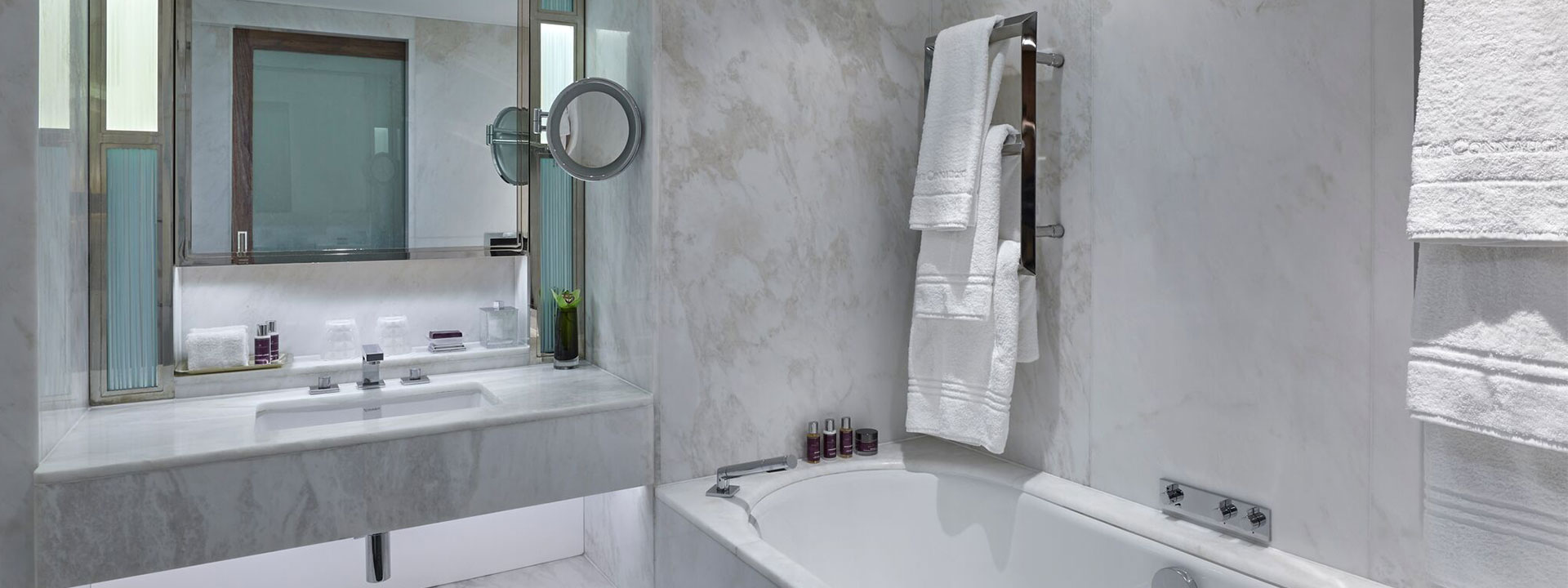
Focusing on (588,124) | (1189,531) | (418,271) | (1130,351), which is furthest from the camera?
(418,271)

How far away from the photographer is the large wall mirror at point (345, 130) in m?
2.03

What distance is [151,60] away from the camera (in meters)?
1.97

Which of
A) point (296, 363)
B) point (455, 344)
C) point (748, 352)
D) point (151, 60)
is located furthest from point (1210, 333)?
point (151, 60)

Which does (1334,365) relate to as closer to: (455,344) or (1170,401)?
(1170,401)

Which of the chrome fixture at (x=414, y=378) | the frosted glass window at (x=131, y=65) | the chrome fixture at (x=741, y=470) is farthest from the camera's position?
the chrome fixture at (x=414, y=378)

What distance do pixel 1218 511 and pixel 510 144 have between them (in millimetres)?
1897

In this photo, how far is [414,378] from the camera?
2252mm

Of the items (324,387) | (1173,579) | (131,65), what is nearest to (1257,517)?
(1173,579)

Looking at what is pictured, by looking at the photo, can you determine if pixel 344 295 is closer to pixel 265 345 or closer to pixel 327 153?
pixel 265 345

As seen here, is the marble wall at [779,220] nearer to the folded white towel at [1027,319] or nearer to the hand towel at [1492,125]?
the folded white towel at [1027,319]

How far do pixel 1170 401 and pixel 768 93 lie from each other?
114cm

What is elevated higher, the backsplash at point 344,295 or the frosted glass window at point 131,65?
the frosted glass window at point 131,65

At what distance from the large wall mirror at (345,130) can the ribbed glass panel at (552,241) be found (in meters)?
0.07

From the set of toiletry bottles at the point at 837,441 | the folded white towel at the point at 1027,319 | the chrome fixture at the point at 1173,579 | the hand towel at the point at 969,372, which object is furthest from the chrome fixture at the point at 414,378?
the chrome fixture at the point at 1173,579
